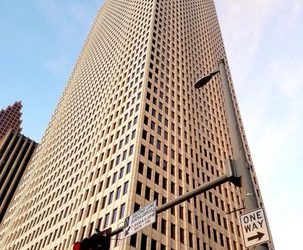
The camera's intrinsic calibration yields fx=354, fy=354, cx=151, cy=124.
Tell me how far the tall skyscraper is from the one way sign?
2597cm

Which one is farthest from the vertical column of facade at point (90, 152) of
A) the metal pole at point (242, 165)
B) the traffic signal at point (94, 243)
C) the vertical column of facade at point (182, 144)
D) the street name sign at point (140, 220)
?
the metal pole at point (242, 165)

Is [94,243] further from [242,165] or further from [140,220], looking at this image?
[242,165]

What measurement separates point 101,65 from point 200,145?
42.7 m

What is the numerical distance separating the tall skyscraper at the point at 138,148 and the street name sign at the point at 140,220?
76.9ft

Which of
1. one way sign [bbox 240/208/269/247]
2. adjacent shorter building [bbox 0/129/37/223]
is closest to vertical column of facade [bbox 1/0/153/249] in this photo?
one way sign [bbox 240/208/269/247]

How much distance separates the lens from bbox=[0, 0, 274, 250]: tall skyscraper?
50656 mm

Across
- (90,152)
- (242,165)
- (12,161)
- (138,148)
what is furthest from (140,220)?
(12,161)

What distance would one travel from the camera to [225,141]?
260 ft

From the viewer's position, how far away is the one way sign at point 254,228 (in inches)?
324

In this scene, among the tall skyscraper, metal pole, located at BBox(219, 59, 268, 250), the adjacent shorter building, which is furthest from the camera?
the adjacent shorter building

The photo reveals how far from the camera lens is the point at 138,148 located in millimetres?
52969

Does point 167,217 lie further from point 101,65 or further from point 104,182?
point 101,65

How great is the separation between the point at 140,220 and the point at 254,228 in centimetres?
344

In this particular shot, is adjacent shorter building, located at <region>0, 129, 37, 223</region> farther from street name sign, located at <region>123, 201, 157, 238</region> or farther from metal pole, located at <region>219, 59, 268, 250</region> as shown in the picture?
metal pole, located at <region>219, 59, 268, 250</region>
